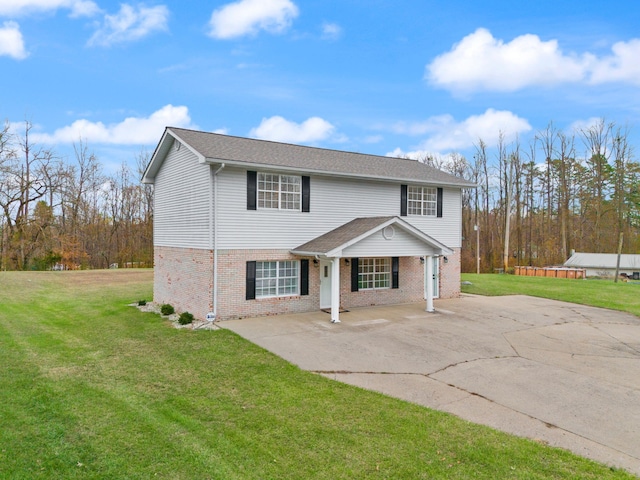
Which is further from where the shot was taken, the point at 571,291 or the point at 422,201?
the point at 571,291

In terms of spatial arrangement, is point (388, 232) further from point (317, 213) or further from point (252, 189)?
point (252, 189)

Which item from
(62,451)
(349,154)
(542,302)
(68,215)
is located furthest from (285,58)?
(68,215)

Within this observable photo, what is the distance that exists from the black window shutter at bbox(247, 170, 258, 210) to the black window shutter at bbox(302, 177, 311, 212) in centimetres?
176

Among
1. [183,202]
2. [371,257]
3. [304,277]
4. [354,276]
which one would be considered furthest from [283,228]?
[183,202]

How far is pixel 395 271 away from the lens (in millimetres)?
15633

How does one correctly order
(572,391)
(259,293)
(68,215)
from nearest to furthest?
(572,391) < (259,293) < (68,215)

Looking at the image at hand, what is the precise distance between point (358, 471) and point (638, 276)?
4273 centimetres

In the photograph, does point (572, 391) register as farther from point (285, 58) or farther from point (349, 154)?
point (285, 58)

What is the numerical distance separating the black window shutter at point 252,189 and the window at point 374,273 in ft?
15.8

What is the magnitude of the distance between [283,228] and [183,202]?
3.79m

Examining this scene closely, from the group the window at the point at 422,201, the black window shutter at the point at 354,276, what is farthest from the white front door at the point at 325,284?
the window at the point at 422,201

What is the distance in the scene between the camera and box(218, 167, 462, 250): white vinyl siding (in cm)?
1223

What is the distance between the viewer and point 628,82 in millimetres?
27906

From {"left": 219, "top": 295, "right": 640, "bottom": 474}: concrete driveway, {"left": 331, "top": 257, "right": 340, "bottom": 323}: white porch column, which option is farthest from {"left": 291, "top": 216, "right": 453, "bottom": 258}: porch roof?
{"left": 219, "top": 295, "right": 640, "bottom": 474}: concrete driveway
